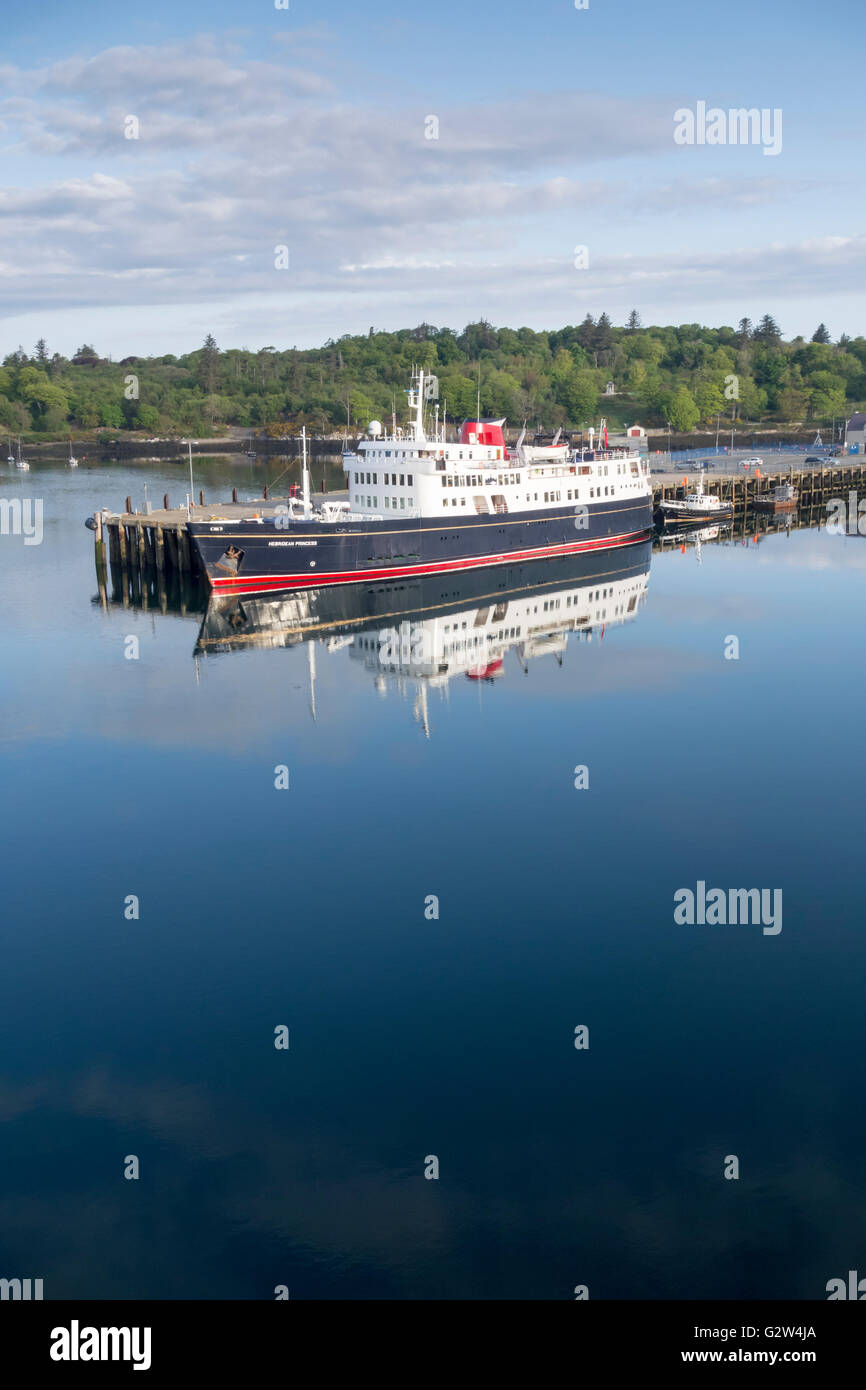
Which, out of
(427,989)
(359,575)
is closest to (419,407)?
(359,575)

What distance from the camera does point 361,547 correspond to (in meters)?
78.9

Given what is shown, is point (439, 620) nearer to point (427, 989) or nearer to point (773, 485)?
point (427, 989)

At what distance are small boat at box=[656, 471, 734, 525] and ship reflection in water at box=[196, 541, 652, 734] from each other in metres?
33.0

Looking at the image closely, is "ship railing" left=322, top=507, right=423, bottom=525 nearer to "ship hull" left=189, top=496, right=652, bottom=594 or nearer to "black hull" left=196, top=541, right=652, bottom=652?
"ship hull" left=189, top=496, right=652, bottom=594

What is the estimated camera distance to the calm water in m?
21.3

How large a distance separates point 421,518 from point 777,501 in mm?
64476

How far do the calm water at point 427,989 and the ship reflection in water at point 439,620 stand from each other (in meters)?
4.43

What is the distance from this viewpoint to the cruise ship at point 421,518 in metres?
76.2

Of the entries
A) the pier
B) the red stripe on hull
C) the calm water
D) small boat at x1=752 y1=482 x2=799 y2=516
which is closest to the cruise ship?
the red stripe on hull

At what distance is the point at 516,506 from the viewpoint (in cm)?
8825

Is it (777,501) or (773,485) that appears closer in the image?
(777,501)

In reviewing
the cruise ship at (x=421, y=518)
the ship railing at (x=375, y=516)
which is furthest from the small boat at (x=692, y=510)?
the ship railing at (x=375, y=516)

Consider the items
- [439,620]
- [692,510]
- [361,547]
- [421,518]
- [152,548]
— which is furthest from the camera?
[692,510]
